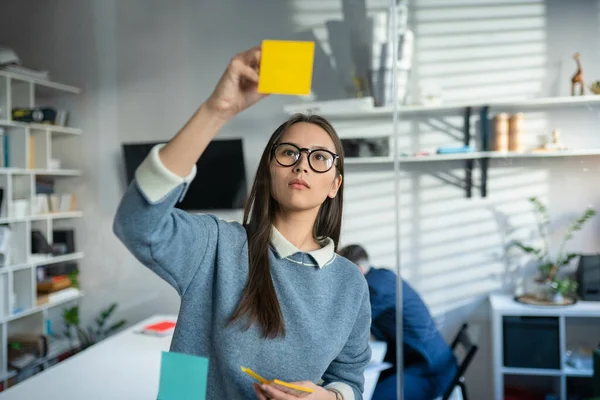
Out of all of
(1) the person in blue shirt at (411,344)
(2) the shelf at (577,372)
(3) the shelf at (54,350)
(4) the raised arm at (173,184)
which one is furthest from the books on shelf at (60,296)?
(2) the shelf at (577,372)

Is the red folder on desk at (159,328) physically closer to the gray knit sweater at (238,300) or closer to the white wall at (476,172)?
the white wall at (476,172)

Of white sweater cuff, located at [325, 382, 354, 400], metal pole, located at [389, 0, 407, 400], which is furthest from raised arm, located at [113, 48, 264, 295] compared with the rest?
metal pole, located at [389, 0, 407, 400]

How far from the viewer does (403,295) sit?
154cm

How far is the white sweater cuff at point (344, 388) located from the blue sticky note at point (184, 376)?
7.8 inches

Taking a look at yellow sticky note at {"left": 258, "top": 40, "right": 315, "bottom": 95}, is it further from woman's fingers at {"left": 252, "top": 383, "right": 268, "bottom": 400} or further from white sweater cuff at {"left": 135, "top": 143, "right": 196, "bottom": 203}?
woman's fingers at {"left": 252, "top": 383, "right": 268, "bottom": 400}

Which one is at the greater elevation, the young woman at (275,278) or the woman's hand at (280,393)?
the young woman at (275,278)

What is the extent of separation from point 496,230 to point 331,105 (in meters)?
0.57

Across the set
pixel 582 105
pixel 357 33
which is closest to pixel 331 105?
pixel 357 33

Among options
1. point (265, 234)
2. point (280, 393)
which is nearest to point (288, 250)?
point (265, 234)

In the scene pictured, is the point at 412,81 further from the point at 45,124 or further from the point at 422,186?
the point at 45,124

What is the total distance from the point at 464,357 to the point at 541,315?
23 centimetres

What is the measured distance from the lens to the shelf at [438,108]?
1360mm

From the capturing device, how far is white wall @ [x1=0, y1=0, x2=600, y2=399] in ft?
4.57

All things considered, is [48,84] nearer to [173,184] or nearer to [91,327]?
[91,327]
